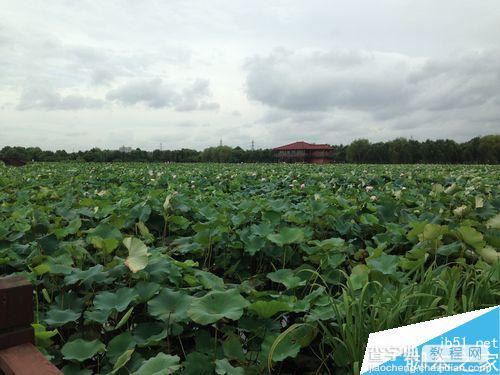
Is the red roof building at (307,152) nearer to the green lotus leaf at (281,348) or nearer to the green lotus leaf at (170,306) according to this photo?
the green lotus leaf at (170,306)

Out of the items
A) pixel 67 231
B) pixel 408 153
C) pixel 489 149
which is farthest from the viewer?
pixel 408 153

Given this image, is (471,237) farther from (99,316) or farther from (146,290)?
(99,316)

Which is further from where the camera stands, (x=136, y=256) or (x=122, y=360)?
(x=136, y=256)

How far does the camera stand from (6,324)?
41.2 inches

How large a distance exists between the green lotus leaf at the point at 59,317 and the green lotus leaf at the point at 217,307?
1.52ft

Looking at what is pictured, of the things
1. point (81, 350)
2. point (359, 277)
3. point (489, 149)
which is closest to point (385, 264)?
point (359, 277)

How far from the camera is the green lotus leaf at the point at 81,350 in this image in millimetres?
1357

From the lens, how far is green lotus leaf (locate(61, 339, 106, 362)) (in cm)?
136

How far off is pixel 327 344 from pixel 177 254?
105 cm

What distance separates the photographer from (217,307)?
1.46 meters

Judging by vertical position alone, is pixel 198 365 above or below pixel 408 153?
below

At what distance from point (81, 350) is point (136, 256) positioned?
0.43 metres

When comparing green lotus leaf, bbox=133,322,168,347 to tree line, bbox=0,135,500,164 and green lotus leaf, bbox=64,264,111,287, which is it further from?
tree line, bbox=0,135,500,164

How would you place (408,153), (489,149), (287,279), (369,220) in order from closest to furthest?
(287,279), (369,220), (489,149), (408,153)
